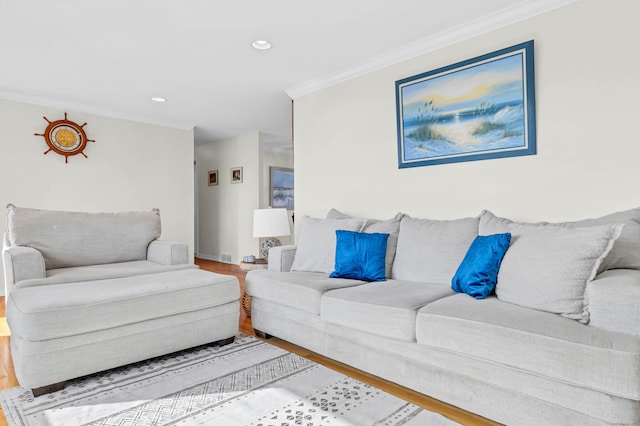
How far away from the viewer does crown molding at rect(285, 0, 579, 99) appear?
8.14 feet

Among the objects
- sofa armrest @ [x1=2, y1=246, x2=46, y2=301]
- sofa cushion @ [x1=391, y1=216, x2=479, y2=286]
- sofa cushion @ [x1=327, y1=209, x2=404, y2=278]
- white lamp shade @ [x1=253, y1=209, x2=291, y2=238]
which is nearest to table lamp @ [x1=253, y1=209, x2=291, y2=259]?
white lamp shade @ [x1=253, y1=209, x2=291, y2=238]

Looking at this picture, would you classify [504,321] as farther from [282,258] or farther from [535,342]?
[282,258]

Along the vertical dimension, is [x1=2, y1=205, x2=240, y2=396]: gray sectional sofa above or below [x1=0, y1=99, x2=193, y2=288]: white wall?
below

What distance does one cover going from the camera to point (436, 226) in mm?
2613

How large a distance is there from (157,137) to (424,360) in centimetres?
500

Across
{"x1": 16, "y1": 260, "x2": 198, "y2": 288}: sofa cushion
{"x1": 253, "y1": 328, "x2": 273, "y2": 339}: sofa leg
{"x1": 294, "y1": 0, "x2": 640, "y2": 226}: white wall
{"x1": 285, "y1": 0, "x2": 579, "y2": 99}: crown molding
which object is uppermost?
{"x1": 285, "y1": 0, "x2": 579, "y2": 99}: crown molding

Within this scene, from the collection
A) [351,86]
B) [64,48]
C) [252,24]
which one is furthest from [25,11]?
[351,86]

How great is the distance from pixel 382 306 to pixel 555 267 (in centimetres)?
83

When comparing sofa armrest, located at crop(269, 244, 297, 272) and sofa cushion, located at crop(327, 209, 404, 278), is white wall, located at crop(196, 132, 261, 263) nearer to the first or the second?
sofa armrest, located at crop(269, 244, 297, 272)

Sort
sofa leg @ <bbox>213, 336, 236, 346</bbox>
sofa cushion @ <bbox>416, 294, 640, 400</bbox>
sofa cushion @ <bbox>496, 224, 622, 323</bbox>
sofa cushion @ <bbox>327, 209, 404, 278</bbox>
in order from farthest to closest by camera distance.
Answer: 1. sofa cushion @ <bbox>327, 209, 404, 278</bbox>
2. sofa leg @ <bbox>213, 336, 236, 346</bbox>
3. sofa cushion @ <bbox>496, 224, 622, 323</bbox>
4. sofa cushion @ <bbox>416, 294, 640, 400</bbox>

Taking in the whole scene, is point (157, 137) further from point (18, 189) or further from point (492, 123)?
point (492, 123)

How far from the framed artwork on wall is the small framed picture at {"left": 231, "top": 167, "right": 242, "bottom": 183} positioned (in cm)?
82

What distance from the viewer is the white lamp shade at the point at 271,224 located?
3609 mm

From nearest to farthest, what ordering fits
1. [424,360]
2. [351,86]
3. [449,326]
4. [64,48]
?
[449,326] < [424,360] < [64,48] < [351,86]
